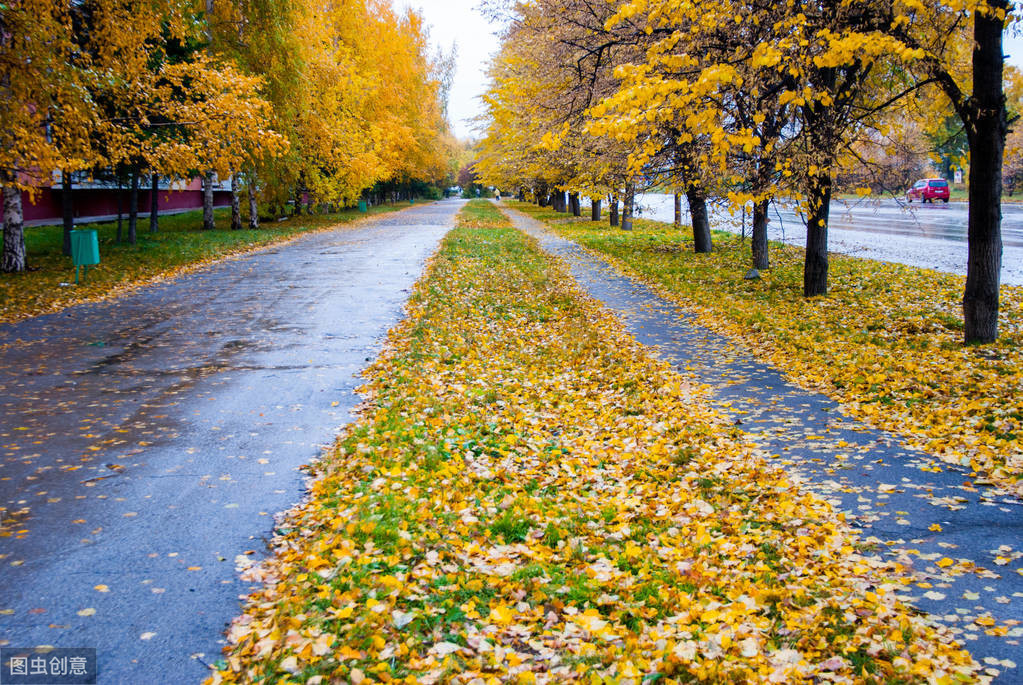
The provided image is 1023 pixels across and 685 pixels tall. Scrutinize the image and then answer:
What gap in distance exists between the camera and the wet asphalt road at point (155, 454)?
4082 millimetres

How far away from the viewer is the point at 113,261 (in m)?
19.5

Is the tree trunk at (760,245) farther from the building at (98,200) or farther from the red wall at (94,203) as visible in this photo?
the red wall at (94,203)

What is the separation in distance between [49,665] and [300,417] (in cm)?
414

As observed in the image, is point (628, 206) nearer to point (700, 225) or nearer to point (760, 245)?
point (700, 225)

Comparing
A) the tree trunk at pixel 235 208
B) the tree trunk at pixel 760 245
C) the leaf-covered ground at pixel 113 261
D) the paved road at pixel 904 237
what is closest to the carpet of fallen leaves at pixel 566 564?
the paved road at pixel 904 237

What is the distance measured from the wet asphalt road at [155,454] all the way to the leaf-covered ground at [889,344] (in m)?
5.54

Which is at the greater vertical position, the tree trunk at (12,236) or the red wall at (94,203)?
the red wall at (94,203)

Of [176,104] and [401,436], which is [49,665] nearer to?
[401,436]

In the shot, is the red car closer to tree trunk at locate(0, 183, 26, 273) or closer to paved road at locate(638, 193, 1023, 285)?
paved road at locate(638, 193, 1023, 285)

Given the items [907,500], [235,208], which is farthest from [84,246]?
[235,208]

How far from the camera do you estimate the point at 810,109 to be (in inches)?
443

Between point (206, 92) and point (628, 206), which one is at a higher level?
point (206, 92)

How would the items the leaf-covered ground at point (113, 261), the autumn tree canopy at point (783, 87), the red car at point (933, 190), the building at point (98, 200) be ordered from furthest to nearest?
the red car at point (933, 190), the building at point (98, 200), the leaf-covered ground at point (113, 261), the autumn tree canopy at point (783, 87)

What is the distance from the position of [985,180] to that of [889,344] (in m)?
2.27
